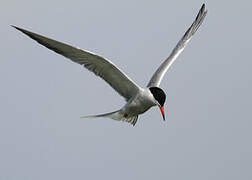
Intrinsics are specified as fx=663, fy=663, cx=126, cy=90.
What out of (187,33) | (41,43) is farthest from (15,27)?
(187,33)

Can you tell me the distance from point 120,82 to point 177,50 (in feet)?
10.1

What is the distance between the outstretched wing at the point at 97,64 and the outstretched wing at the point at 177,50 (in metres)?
0.93

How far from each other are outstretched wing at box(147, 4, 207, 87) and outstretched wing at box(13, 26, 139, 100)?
36.5 inches

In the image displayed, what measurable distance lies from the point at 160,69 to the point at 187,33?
2362 millimetres

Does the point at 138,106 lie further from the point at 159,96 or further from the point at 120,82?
the point at 120,82

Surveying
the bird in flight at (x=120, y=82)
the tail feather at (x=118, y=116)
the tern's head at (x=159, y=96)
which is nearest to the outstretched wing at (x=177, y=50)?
the bird in flight at (x=120, y=82)

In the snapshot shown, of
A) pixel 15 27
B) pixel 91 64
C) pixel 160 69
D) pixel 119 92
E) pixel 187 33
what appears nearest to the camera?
pixel 15 27

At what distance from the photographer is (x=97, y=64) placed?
41.1 ft

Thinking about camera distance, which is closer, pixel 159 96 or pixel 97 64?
pixel 97 64

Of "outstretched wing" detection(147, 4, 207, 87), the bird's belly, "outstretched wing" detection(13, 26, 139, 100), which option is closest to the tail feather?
the bird's belly

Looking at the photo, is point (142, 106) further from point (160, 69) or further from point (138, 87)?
point (160, 69)

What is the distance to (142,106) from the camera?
1315 cm

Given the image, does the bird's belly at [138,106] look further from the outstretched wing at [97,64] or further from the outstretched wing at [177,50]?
the outstretched wing at [177,50]

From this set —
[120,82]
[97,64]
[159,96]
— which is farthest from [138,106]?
[97,64]
